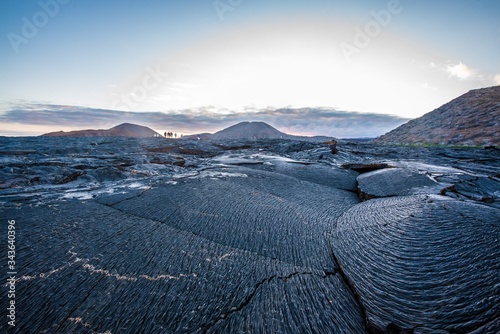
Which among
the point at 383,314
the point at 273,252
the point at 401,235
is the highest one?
the point at 401,235

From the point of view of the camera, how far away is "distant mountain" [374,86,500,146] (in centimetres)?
1767

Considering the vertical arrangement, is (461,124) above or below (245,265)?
above

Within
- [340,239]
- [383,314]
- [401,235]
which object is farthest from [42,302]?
[401,235]

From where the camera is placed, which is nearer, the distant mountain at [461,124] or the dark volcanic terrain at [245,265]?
the dark volcanic terrain at [245,265]

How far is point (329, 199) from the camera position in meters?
3.44

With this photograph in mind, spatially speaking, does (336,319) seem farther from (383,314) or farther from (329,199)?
(329,199)

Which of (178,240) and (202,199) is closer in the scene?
(178,240)

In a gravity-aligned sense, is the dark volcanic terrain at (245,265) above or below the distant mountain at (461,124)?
A: below

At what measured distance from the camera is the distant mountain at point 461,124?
58.0 ft

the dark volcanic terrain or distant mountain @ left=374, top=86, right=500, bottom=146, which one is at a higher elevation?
distant mountain @ left=374, top=86, right=500, bottom=146

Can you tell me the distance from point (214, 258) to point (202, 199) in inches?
47.1

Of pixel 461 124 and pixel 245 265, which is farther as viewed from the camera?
pixel 461 124

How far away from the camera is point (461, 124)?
823 inches

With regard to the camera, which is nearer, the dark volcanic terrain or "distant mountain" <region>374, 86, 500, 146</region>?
the dark volcanic terrain
